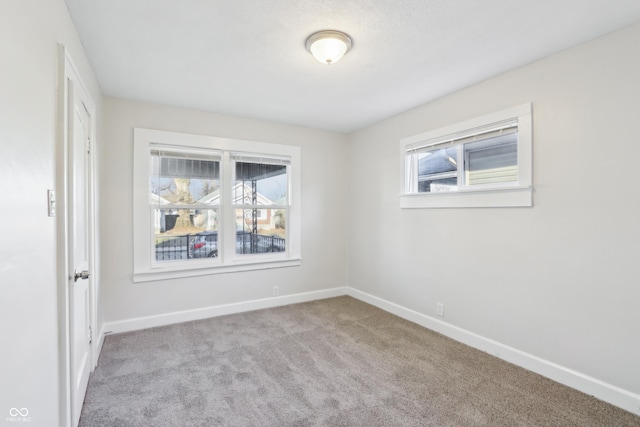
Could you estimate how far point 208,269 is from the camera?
3.74m

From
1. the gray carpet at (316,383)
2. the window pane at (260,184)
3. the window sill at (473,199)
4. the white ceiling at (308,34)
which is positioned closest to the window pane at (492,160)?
the window sill at (473,199)

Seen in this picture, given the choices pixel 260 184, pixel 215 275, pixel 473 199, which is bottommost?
pixel 215 275

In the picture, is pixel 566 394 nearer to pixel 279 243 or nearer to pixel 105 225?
pixel 279 243

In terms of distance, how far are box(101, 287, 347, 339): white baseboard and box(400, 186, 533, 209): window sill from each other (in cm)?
179

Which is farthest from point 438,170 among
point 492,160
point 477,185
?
point 492,160

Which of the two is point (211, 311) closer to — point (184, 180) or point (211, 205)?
point (211, 205)

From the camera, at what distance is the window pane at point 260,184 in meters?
4.01

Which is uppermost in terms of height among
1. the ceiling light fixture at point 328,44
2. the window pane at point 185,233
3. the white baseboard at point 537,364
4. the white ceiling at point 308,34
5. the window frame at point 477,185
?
the white ceiling at point 308,34

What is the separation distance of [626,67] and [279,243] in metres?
3.71

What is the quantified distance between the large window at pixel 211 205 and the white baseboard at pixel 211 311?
0.44 m

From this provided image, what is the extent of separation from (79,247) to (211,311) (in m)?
1.85

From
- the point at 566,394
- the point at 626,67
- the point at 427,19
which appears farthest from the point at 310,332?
the point at 626,67

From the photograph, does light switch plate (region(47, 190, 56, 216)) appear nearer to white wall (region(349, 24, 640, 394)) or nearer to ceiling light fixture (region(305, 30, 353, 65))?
ceiling light fixture (region(305, 30, 353, 65))

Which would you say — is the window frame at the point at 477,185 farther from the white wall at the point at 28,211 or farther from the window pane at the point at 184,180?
the white wall at the point at 28,211
